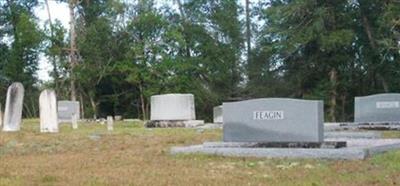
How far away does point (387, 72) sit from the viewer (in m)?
33.1

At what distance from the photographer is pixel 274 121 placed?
34.7ft

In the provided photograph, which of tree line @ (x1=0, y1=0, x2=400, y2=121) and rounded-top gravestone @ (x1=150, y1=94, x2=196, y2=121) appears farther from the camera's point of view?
tree line @ (x1=0, y1=0, x2=400, y2=121)

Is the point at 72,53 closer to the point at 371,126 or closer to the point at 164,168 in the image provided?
the point at 371,126

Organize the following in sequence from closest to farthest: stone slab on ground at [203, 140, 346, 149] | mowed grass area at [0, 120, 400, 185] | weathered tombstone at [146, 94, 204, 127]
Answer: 1. mowed grass area at [0, 120, 400, 185]
2. stone slab on ground at [203, 140, 346, 149]
3. weathered tombstone at [146, 94, 204, 127]

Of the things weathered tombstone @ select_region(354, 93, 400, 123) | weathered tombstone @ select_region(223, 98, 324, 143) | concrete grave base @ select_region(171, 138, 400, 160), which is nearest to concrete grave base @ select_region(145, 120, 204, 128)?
weathered tombstone @ select_region(354, 93, 400, 123)

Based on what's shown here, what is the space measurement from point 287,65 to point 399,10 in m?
7.33

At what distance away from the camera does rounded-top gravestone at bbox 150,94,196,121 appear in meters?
23.1

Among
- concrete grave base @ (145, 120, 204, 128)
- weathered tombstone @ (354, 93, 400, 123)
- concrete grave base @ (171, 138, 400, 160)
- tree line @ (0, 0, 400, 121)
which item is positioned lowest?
concrete grave base @ (171, 138, 400, 160)

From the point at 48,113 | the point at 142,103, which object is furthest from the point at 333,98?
the point at 48,113

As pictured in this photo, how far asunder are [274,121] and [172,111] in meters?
12.8

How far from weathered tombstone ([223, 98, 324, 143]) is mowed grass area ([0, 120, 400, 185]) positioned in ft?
3.98

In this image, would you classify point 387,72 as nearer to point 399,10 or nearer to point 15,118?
point 399,10

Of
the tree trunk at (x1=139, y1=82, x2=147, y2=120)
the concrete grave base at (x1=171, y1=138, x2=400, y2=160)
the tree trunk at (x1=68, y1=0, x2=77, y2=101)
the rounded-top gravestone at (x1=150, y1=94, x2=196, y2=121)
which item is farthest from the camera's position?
the tree trunk at (x1=139, y1=82, x2=147, y2=120)

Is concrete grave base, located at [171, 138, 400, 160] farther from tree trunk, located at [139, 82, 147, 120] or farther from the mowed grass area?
tree trunk, located at [139, 82, 147, 120]
